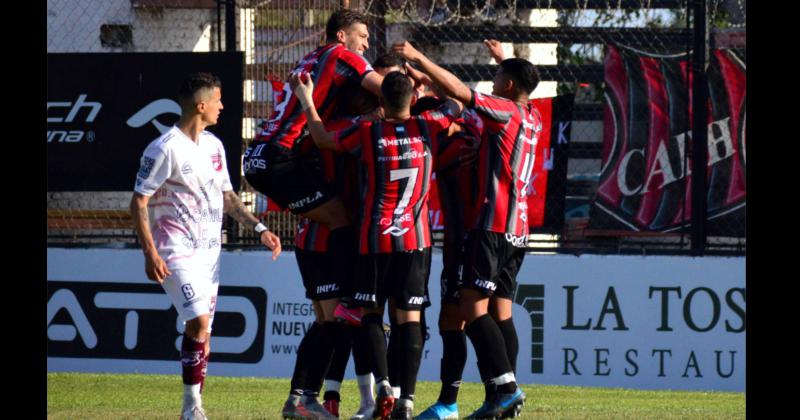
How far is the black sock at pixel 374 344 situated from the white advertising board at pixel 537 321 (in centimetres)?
427

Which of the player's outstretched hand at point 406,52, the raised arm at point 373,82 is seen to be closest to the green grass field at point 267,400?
the raised arm at point 373,82

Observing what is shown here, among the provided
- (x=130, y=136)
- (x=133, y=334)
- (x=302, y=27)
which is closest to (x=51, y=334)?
(x=133, y=334)

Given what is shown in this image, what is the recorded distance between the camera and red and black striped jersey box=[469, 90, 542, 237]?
25.4 feet

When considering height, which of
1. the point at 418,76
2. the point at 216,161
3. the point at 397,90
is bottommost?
the point at 216,161

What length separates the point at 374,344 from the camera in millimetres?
7312

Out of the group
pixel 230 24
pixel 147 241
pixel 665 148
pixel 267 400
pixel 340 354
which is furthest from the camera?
pixel 230 24

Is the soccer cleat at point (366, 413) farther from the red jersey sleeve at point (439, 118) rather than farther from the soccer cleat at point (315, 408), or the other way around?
the red jersey sleeve at point (439, 118)

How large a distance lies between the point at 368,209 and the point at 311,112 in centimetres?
62

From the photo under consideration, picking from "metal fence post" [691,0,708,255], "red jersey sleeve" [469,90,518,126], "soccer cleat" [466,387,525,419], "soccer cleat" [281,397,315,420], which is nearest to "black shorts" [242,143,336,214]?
"red jersey sleeve" [469,90,518,126]

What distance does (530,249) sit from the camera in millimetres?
11852

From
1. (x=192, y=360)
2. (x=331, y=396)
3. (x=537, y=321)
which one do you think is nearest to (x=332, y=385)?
(x=331, y=396)

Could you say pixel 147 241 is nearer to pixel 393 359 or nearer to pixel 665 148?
pixel 393 359
